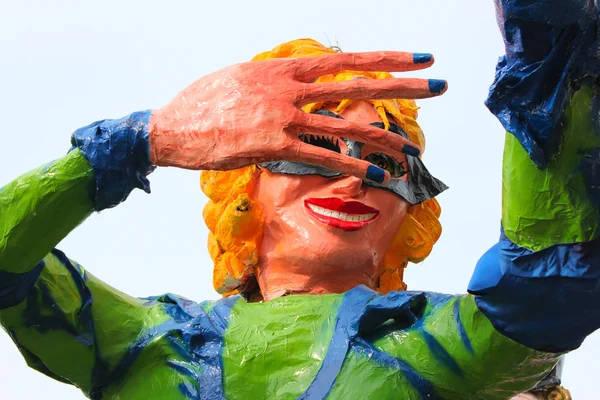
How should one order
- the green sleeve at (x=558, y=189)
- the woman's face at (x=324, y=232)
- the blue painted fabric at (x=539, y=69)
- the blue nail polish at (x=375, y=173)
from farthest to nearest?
1. the woman's face at (x=324, y=232)
2. the blue nail polish at (x=375, y=173)
3. the green sleeve at (x=558, y=189)
4. the blue painted fabric at (x=539, y=69)

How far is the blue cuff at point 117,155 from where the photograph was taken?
3.51 metres

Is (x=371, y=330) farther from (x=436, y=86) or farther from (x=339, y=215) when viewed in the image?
(x=436, y=86)

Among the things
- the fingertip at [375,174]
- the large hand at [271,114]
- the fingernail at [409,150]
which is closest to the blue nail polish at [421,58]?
the large hand at [271,114]

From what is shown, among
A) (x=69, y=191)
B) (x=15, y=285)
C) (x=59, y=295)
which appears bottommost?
(x=59, y=295)

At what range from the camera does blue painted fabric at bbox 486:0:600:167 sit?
2869 mm

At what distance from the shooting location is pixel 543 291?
3.10 meters

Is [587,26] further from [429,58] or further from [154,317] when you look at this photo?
[154,317]

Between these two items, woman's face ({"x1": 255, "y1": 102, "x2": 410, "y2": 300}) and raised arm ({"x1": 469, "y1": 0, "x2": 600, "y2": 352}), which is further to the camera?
woman's face ({"x1": 255, "y1": 102, "x2": 410, "y2": 300})

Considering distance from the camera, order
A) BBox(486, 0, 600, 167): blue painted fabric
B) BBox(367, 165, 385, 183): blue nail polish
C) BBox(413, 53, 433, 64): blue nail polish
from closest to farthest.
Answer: BBox(486, 0, 600, 167): blue painted fabric, BBox(367, 165, 385, 183): blue nail polish, BBox(413, 53, 433, 64): blue nail polish

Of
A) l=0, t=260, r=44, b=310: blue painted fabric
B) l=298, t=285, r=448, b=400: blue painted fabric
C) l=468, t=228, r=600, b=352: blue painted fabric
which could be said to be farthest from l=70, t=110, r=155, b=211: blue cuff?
l=468, t=228, r=600, b=352: blue painted fabric

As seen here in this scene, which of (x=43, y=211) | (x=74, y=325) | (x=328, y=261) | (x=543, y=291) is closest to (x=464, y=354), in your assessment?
(x=543, y=291)

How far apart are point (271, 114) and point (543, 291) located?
38.0 inches

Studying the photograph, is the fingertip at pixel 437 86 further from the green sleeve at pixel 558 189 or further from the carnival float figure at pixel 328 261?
the green sleeve at pixel 558 189

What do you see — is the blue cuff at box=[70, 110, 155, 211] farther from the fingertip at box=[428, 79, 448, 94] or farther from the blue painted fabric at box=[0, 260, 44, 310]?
the fingertip at box=[428, 79, 448, 94]
